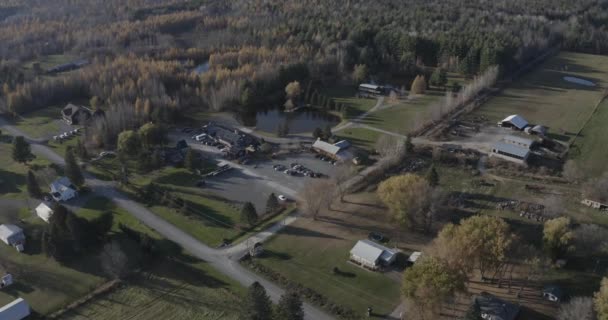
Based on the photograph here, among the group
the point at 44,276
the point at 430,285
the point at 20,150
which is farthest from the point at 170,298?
the point at 20,150

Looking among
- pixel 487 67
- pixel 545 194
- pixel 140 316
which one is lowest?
pixel 140 316

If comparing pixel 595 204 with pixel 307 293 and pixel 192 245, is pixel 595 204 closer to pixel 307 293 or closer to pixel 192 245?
pixel 307 293

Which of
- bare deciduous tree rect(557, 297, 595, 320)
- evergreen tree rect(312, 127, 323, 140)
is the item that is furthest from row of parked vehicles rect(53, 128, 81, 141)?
bare deciduous tree rect(557, 297, 595, 320)

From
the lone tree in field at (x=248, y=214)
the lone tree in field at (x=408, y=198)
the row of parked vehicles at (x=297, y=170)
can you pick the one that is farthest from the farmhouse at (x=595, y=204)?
the lone tree in field at (x=248, y=214)

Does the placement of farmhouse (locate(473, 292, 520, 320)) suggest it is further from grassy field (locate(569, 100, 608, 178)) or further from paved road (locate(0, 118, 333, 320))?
grassy field (locate(569, 100, 608, 178))

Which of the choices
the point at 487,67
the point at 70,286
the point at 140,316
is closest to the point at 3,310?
the point at 70,286

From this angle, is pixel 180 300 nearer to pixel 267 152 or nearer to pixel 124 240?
pixel 124 240
